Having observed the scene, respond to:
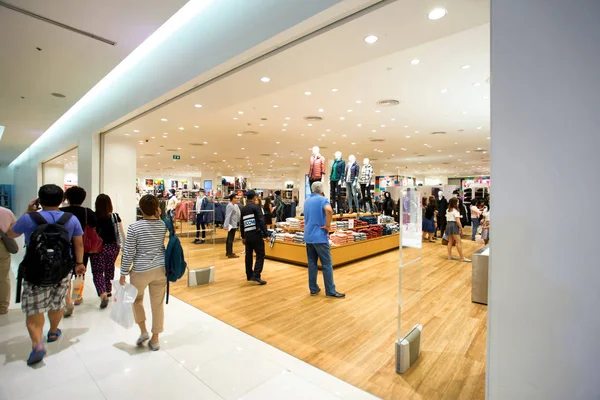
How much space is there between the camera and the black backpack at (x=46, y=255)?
102 inches

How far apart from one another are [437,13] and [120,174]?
25.8ft

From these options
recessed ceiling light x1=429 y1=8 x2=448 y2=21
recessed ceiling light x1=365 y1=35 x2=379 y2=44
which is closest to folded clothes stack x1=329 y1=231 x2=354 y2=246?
A: recessed ceiling light x1=365 y1=35 x2=379 y2=44

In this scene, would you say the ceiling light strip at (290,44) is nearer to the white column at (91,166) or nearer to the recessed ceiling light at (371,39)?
the recessed ceiling light at (371,39)

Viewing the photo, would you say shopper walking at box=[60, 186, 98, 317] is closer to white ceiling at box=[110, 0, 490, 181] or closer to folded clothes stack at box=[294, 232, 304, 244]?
white ceiling at box=[110, 0, 490, 181]

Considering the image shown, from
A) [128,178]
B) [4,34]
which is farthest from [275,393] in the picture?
[128,178]

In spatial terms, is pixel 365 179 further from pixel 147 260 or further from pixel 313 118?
pixel 147 260

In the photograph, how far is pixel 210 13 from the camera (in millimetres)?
3906

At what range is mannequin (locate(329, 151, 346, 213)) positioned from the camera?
772 cm

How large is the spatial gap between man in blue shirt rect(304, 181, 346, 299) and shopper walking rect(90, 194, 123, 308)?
2625 mm

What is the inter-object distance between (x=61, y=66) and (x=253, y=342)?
16.8 feet

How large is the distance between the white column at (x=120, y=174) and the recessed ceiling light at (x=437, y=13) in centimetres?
768

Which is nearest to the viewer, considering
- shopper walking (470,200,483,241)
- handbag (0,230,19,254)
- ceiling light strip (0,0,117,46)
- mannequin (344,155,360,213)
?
ceiling light strip (0,0,117,46)

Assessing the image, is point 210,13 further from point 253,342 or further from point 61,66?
point 253,342

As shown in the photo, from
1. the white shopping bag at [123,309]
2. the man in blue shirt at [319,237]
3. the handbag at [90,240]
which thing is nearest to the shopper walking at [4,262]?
the handbag at [90,240]
